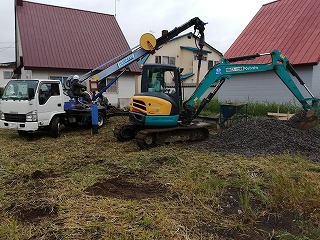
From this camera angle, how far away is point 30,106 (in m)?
9.18

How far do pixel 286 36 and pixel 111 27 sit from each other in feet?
37.0

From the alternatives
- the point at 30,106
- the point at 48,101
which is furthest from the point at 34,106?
the point at 48,101

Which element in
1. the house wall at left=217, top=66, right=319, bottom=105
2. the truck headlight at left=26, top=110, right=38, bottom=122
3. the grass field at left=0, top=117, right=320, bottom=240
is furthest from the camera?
the house wall at left=217, top=66, right=319, bottom=105

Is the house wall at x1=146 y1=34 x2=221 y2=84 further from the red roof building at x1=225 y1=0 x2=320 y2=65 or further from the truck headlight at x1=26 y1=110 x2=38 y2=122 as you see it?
the truck headlight at x1=26 y1=110 x2=38 y2=122

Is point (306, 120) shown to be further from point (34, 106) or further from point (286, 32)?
point (286, 32)

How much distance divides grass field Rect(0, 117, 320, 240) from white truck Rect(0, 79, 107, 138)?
6.14 feet

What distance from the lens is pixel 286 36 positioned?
15.2 metres

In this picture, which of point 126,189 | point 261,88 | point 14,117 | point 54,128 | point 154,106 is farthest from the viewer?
point 261,88

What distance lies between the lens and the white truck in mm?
9219

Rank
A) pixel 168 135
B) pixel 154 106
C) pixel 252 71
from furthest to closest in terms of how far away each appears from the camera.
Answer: pixel 252 71 → pixel 168 135 → pixel 154 106

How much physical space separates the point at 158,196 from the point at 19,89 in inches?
271

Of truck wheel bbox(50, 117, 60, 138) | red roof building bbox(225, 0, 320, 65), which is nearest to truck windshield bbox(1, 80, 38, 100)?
truck wheel bbox(50, 117, 60, 138)

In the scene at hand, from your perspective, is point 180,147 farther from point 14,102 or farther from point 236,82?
point 236,82

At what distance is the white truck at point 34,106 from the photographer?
9.22 metres
